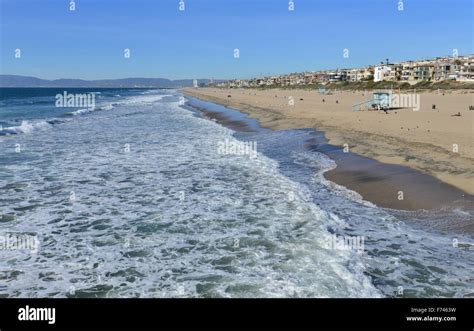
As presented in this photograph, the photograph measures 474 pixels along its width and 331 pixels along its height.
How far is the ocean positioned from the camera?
7316 mm

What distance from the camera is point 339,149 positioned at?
22094 millimetres

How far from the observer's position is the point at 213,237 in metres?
9.70

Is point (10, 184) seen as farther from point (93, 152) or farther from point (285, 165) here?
point (285, 165)

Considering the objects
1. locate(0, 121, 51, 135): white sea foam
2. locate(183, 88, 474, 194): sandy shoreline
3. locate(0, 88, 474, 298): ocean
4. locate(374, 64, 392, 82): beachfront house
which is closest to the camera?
locate(0, 88, 474, 298): ocean

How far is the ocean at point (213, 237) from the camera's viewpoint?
732cm

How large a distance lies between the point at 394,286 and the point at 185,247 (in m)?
4.35

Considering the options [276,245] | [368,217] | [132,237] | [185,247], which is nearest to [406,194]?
[368,217]
